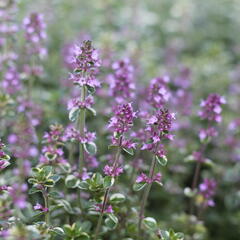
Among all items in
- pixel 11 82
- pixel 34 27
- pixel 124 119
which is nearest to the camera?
pixel 124 119

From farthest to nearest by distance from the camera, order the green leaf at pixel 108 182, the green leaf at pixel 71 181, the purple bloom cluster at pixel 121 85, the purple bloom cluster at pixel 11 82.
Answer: the purple bloom cluster at pixel 11 82 → the purple bloom cluster at pixel 121 85 → the green leaf at pixel 71 181 → the green leaf at pixel 108 182

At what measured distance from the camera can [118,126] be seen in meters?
2.52

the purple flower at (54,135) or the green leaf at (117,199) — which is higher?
the purple flower at (54,135)

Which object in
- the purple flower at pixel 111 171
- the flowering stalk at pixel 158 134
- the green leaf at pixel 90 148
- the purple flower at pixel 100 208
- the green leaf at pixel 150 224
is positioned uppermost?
the flowering stalk at pixel 158 134

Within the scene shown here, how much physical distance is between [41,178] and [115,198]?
Answer: 566mm

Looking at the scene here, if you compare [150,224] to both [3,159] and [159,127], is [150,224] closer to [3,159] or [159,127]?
[159,127]

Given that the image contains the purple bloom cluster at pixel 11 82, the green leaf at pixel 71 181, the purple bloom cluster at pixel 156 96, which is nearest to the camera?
the green leaf at pixel 71 181

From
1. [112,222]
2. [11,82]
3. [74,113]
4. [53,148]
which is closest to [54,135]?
[53,148]

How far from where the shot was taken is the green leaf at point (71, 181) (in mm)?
2850

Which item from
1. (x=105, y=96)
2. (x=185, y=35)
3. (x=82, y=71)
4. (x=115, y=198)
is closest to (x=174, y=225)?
(x=115, y=198)

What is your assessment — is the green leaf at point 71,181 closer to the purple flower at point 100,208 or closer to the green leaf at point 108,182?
the purple flower at point 100,208

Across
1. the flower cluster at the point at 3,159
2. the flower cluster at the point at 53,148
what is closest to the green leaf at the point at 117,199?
the flower cluster at the point at 53,148

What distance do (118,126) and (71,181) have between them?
24.6 inches

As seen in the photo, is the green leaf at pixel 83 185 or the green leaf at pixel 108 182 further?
the green leaf at pixel 83 185
